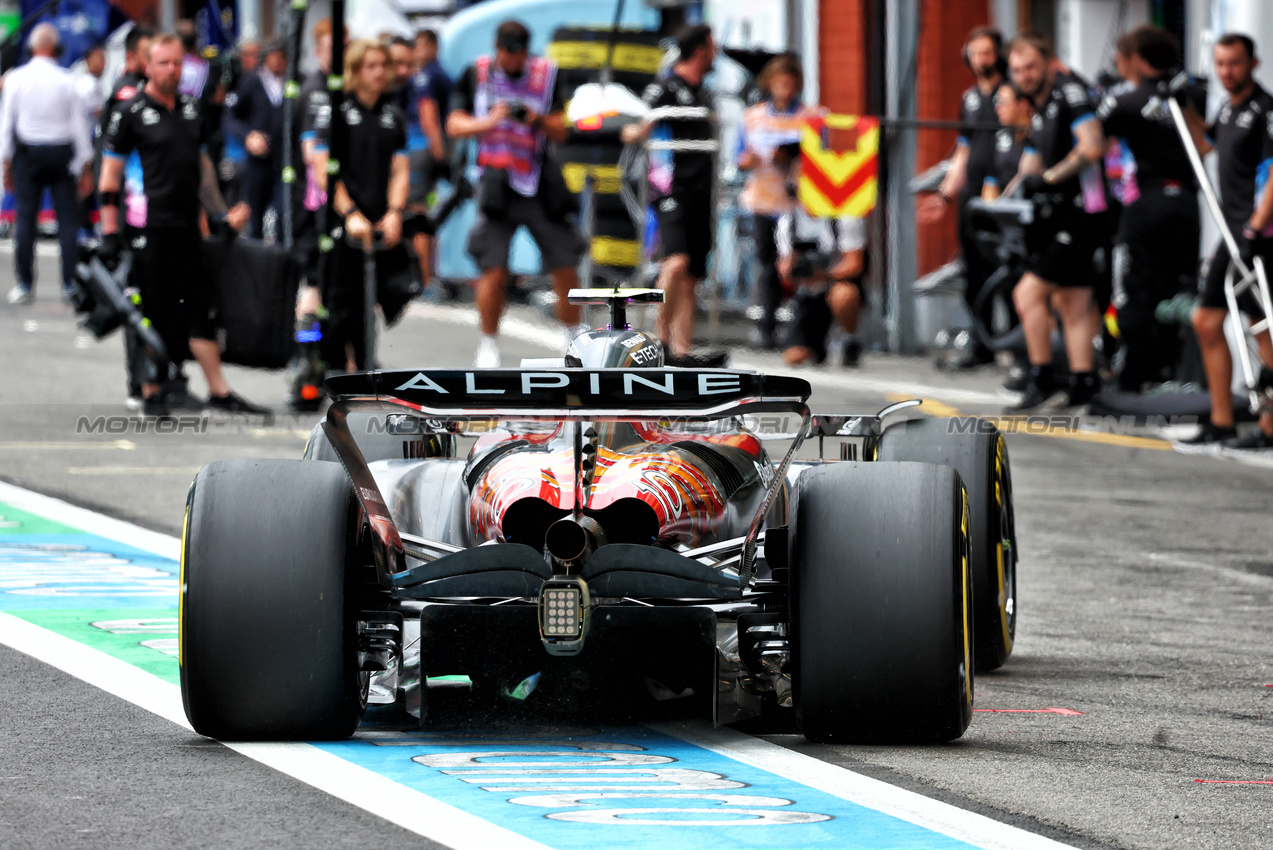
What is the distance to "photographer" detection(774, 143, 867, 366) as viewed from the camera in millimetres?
17141

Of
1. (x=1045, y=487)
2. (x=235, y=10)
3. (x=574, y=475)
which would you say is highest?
(x=235, y=10)

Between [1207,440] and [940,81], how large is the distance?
23.7 feet

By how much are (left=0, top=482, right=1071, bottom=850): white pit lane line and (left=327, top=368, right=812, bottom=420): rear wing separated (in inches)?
32.3

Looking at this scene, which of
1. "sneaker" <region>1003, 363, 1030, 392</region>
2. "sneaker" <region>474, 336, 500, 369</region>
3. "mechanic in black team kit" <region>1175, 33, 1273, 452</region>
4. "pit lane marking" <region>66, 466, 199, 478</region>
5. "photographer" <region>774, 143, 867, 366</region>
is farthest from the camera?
→ "photographer" <region>774, 143, 867, 366</region>

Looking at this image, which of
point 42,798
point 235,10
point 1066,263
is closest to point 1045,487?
point 1066,263

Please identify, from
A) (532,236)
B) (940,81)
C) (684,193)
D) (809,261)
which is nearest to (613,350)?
(532,236)

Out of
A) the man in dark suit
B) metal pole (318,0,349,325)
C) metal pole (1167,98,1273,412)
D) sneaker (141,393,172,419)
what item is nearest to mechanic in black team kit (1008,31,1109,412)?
metal pole (1167,98,1273,412)

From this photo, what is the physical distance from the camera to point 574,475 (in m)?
5.84

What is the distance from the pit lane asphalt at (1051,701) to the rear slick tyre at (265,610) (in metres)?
0.15

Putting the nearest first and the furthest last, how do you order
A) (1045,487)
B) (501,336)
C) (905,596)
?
(905,596)
(1045,487)
(501,336)

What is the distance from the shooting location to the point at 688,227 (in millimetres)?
15844

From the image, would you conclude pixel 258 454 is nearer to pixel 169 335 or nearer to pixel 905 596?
pixel 169 335

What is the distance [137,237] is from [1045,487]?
16.7ft

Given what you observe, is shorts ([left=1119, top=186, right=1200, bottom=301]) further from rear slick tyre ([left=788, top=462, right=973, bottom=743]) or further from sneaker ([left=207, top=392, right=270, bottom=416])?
rear slick tyre ([left=788, top=462, right=973, bottom=743])
